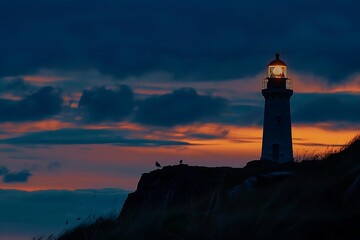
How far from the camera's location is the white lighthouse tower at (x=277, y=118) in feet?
172

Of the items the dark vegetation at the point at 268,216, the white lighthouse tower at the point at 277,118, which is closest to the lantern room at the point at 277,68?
the white lighthouse tower at the point at 277,118

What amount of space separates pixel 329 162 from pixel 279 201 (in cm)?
535

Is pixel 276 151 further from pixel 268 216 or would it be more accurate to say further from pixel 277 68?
pixel 268 216

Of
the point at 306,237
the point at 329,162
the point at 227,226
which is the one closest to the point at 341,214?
the point at 306,237

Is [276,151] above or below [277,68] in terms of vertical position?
below

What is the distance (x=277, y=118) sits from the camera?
174ft

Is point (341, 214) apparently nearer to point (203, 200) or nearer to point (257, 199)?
point (257, 199)

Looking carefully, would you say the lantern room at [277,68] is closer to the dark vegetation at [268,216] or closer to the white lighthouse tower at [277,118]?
the white lighthouse tower at [277,118]

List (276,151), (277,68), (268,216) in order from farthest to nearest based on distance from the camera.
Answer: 1. (277,68)
2. (276,151)
3. (268,216)

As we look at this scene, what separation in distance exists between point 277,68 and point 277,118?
341cm

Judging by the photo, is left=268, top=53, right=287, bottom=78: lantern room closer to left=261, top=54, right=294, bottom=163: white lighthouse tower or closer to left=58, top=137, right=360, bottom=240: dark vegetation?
left=261, top=54, right=294, bottom=163: white lighthouse tower

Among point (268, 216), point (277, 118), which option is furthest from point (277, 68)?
point (268, 216)

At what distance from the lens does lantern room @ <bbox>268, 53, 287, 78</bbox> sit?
53.2m

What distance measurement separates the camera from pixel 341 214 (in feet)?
38.3
